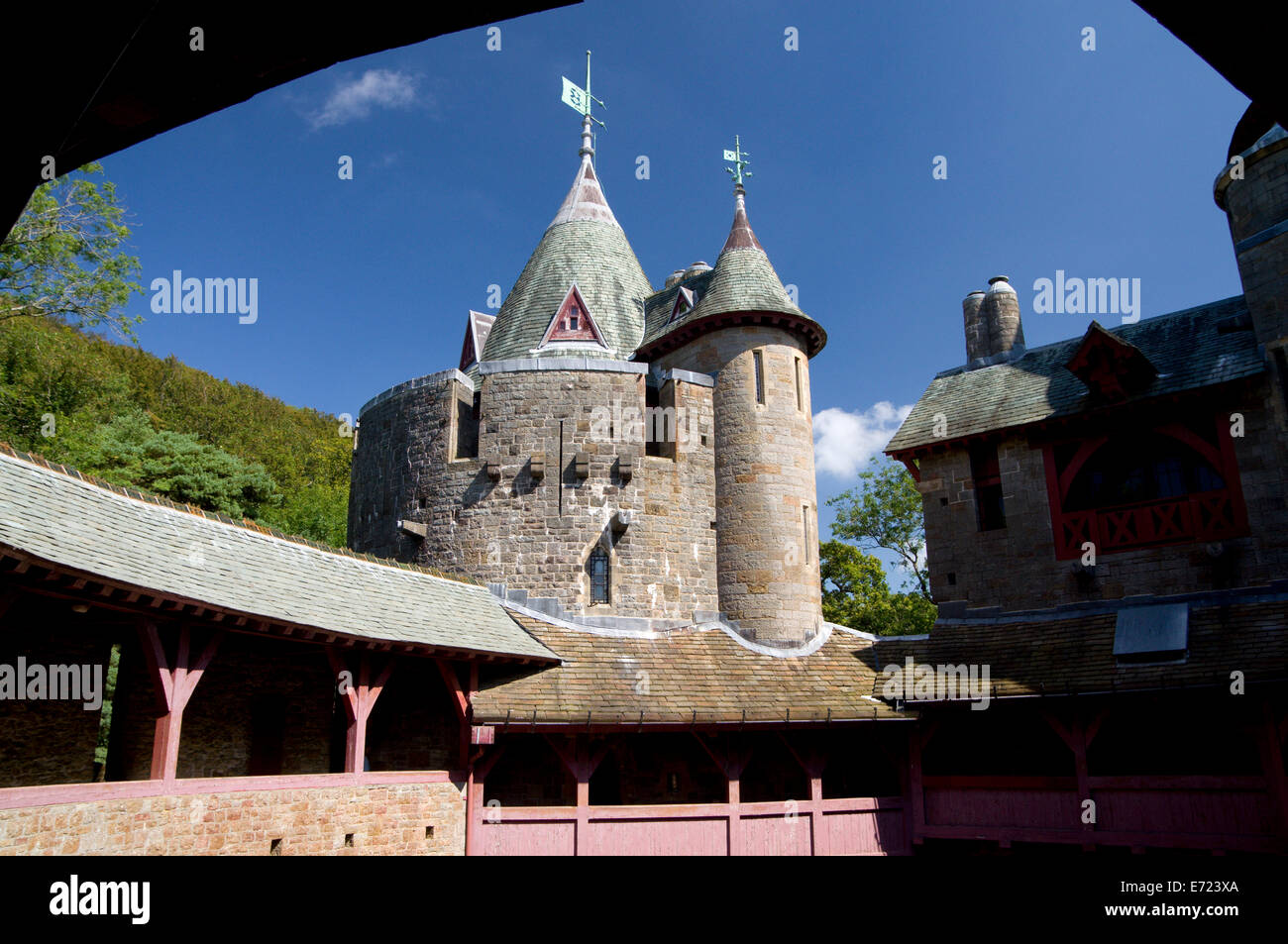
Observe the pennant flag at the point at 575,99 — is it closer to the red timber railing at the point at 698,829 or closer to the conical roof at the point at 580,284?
the conical roof at the point at 580,284

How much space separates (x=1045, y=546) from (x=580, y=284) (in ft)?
46.7

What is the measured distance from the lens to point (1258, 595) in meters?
15.8

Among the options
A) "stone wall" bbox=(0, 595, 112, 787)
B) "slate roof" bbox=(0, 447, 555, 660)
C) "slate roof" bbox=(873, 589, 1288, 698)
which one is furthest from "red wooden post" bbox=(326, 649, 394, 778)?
"slate roof" bbox=(873, 589, 1288, 698)

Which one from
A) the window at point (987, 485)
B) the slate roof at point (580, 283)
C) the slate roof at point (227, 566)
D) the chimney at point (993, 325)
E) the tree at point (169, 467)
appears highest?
the slate roof at point (580, 283)

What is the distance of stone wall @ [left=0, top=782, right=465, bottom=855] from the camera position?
9.48 metres

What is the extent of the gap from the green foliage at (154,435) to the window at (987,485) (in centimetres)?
2383

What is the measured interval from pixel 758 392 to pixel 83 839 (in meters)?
15.7

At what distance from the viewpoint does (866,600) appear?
113ft

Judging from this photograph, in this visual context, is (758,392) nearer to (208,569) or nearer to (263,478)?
(208,569)

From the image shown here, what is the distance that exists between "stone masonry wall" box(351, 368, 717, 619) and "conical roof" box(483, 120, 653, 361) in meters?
3.41

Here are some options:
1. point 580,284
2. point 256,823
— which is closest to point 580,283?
point 580,284

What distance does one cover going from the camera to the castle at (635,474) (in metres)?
19.5

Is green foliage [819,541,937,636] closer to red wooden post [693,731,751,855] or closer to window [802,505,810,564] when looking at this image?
window [802,505,810,564]

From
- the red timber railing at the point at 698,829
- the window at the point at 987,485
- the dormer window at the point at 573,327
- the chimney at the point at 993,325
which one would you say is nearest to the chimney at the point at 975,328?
the chimney at the point at 993,325
